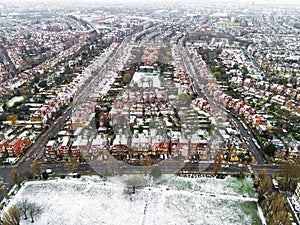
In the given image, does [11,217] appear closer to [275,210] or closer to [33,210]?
[33,210]

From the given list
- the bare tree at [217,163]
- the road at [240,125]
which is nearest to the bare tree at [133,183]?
the bare tree at [217,163]

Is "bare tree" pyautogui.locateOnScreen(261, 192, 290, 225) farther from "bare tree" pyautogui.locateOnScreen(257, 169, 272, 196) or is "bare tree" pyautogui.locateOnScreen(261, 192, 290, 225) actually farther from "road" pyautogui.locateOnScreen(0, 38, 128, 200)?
"road" pyautogui.locateOnScreen(0, 38, 128, 200)

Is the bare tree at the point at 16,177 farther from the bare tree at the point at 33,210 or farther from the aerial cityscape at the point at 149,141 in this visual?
the bare tree at the point at 33,210

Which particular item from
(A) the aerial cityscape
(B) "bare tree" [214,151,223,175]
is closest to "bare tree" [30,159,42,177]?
(A) the aerial cityscape

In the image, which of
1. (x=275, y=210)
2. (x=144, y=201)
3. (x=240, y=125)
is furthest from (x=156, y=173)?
(x=240, y=125)

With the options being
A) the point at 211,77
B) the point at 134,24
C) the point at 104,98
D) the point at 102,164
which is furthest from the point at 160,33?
the point at 102,164
